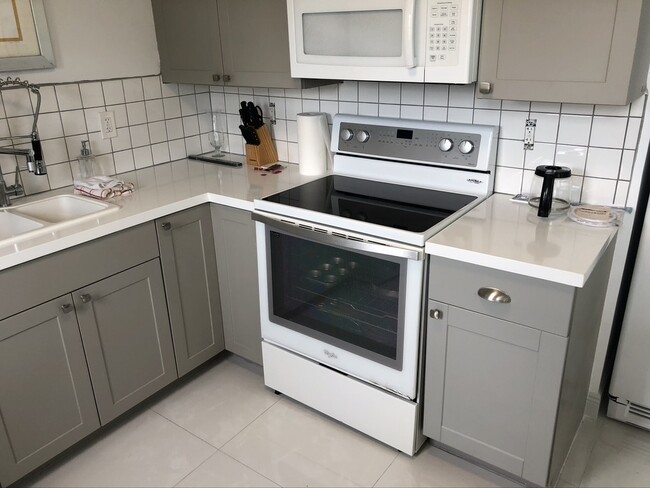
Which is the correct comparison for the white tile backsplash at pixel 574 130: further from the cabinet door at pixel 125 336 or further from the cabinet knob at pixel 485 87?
the cabinet door at pixel 125 336

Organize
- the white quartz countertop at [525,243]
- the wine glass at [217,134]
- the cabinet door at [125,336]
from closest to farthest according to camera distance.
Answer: the white quartz countertop at [525,243], the cabinet door at [125,336], the wine glass at [217,134]

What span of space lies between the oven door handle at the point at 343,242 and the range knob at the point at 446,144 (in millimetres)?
565

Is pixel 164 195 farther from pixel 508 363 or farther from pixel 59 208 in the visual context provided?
pixel 508 363

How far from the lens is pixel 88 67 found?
7.55 feet

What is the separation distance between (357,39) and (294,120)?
2.39ft

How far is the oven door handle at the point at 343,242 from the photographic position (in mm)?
1634

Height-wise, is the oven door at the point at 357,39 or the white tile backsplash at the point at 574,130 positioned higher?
the oven door at the point at 357,39

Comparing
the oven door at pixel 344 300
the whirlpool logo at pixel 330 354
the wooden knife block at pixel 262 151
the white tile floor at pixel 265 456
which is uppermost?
the wooden knife block at pixel 262 151

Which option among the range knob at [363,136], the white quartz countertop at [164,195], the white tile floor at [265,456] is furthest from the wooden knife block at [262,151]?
the white tile floor at [265,456]

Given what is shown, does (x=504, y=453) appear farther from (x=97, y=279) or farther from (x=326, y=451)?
(x=97, y=279)

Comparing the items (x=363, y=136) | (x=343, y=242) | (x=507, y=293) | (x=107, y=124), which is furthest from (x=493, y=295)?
(x=107, y=124)

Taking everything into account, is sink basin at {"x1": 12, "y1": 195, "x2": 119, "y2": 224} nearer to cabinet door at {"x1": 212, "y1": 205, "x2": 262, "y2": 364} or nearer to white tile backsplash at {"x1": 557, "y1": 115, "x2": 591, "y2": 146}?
cabinet door at {"x1": 212, "y1": 205, "x2": 262, "y2": 364}

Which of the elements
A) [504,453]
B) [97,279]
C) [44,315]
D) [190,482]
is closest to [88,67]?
[97,279]

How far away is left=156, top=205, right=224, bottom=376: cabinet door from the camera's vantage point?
2.12m
